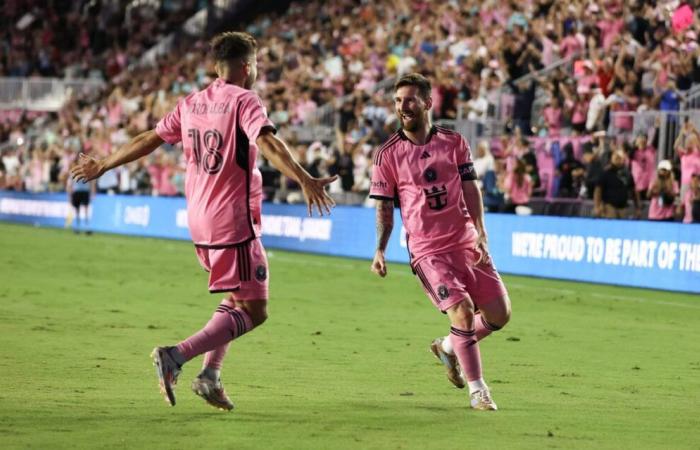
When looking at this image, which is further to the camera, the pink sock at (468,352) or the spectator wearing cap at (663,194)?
the spectator wearing cap at (663,194)

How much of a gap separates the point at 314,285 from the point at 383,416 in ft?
41.4

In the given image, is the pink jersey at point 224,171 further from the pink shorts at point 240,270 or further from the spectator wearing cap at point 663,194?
the spectator wearing cap at point 663,194

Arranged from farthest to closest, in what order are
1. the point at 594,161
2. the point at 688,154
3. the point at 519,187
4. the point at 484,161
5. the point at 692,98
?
the point at 484,161 < the point at 519,187 < the point at 692,98 < the point at 594,161 < the point at 688,154

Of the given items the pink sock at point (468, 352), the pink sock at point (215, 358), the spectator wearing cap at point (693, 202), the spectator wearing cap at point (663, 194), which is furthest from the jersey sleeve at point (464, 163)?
the spectator wearing cap at point (663, 194)

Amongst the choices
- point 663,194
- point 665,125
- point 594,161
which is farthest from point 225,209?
point 665,125

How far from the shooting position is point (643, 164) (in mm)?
23453

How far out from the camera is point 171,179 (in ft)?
124

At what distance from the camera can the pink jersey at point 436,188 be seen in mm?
9586

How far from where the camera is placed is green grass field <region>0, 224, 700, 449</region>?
8008 millimetres

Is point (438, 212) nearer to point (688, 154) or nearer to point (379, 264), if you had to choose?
point (379, 264)

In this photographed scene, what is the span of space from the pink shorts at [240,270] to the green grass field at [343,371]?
781 mm

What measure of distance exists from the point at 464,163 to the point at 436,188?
26 centimetres

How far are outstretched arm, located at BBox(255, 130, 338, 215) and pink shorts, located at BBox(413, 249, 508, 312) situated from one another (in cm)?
156

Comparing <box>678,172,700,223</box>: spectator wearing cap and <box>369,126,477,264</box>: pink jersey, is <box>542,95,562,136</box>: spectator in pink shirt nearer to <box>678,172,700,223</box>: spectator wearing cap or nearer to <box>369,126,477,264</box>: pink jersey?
<box>678,172,700,223</box>: spectator wearing cap
